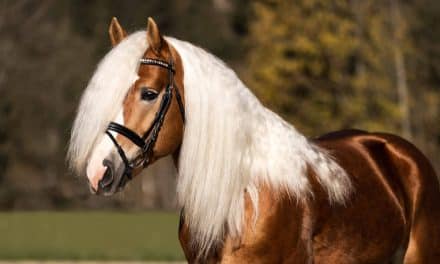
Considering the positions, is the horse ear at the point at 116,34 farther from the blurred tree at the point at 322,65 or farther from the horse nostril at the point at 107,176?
the blurred tree at the point at 322,65

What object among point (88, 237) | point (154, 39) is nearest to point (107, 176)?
point (154, 39)

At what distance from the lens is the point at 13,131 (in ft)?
119

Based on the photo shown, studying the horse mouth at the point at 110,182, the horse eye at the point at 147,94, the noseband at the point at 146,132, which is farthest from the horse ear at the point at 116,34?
the horse mouth at the point at 110,182

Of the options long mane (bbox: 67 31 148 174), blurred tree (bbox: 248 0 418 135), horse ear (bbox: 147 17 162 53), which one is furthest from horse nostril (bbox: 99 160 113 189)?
blurred tree (bbox: 248 0 418 135)

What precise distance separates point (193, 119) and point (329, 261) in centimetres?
119

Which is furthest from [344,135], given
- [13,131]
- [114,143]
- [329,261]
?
[13,131]

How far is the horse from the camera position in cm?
535

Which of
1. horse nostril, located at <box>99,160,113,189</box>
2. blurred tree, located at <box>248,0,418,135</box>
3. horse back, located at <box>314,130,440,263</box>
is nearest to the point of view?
horse nostril, located at <box>99,160,113,189</box>

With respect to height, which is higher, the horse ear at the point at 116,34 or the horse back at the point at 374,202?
the horse ear at the point at 116,34

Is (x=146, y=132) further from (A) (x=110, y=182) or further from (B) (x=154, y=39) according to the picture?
(B) (x=154, y=39)

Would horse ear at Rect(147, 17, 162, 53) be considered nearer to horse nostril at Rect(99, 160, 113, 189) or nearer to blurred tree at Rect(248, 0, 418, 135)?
horse nostril at Rect(99, 160, 113, 189)

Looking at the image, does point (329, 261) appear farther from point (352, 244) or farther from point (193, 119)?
point (193, 119)

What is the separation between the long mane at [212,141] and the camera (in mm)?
5387

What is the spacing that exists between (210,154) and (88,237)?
14.7 meters
